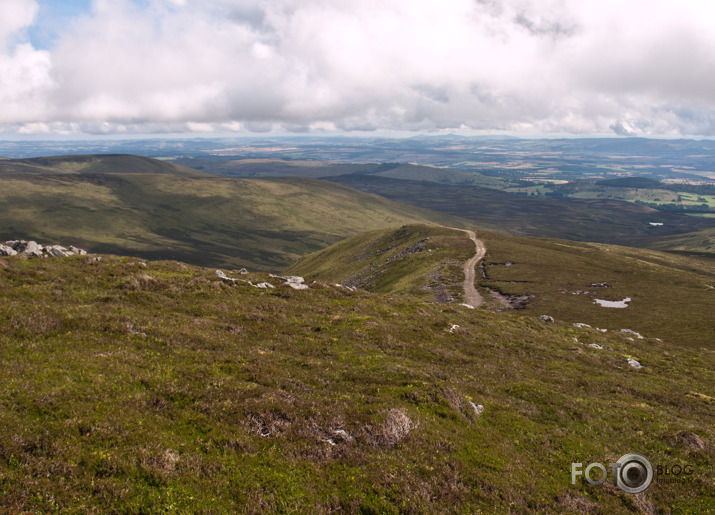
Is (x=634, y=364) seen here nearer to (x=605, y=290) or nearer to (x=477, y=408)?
(x=477, y=408)

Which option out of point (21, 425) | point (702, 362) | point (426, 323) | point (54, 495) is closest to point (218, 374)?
point (21, 425)

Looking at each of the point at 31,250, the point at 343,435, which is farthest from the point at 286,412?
the point at 31,250

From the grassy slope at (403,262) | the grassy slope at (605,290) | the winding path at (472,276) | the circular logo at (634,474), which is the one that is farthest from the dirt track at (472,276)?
the circular logo at (634,474)

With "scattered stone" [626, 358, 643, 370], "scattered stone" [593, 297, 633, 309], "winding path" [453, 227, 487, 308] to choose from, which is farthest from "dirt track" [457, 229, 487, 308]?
"scattered stone" [626, 358, 643, 370]

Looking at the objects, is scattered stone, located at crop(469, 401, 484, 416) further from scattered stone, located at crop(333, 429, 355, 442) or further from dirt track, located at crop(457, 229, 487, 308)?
dirt track, located at crop(457, 229, 487, 308)

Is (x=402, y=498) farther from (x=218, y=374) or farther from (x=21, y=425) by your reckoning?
(x=21, y=425)

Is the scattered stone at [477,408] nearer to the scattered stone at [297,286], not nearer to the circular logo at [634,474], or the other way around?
the circular logo at [634,474]
